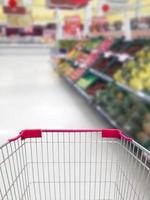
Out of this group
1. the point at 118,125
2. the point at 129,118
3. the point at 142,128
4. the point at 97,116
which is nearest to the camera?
the point at 142,128

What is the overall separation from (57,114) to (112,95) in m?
1.03

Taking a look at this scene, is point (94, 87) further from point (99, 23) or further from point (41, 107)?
point (99, 23)

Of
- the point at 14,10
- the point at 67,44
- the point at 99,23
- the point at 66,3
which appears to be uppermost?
the point at 14,10

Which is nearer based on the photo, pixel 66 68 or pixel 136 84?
pixel 136 84

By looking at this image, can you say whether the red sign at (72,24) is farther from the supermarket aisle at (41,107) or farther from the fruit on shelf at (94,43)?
the supermarket aisle at (41,107)

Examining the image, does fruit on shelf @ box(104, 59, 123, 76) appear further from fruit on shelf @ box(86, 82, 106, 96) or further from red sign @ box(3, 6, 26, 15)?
red sign @ box(3, 6, 26, 15)

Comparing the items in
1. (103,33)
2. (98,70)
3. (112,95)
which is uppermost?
(103,33)

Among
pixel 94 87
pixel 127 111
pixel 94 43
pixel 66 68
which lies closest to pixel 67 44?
pixel 66 68

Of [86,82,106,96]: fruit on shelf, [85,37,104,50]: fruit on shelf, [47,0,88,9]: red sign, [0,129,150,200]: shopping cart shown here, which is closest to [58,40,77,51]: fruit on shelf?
[85,37,104,50]: fruit on shelf

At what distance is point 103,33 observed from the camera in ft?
23.9

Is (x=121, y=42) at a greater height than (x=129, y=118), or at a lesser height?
greater

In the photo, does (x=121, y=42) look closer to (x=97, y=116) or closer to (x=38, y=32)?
(x=97, y=116)

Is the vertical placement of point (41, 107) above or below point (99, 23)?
below

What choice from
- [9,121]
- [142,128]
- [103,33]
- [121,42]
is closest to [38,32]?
[103,33]
